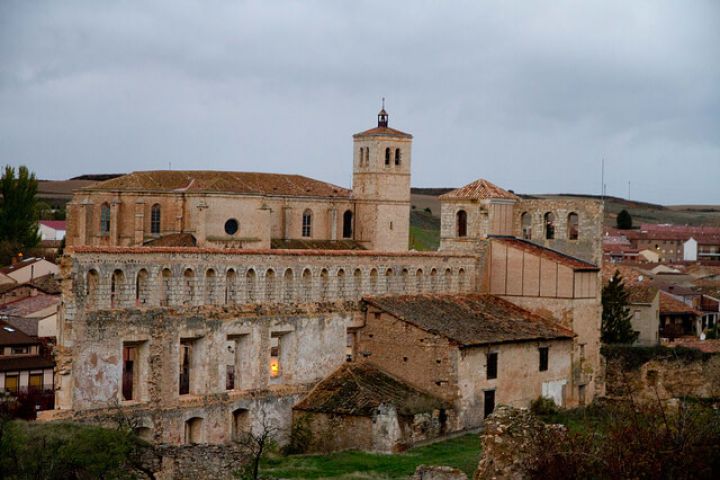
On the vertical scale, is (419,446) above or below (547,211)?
below

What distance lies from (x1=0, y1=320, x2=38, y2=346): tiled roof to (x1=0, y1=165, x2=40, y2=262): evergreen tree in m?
44.1

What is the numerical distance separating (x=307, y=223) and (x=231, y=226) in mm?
7464

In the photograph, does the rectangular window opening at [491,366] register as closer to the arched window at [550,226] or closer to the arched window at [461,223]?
the arched window at [461,223]

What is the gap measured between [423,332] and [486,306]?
19.1ft

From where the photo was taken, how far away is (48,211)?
146375mm

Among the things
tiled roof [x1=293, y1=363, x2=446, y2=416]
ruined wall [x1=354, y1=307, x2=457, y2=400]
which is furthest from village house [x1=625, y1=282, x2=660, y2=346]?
tiled roof [x1=293, y1=363, x2=446, y2=416]

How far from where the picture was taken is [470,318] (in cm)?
4284

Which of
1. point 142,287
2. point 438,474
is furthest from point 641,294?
point 438,474

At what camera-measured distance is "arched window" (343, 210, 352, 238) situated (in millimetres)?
82688

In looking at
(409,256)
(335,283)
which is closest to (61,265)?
(335,283)

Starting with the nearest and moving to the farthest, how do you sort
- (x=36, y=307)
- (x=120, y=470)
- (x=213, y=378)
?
(x=120, y=470) → (x=213, y=378) → (x=36, y=307)

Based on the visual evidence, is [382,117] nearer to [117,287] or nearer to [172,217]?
[172,217]

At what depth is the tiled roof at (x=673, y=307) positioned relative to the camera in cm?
7519

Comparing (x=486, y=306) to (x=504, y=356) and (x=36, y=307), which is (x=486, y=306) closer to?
(x=504, y=356)
